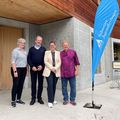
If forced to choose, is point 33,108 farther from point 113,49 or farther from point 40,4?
point 113,49

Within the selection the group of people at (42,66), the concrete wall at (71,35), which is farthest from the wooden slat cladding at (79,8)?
the group of people at (42,66)

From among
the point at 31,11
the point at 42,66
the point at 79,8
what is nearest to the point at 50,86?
the point at 42,66

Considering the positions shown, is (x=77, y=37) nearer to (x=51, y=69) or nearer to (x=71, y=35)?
(x=71, y=35)

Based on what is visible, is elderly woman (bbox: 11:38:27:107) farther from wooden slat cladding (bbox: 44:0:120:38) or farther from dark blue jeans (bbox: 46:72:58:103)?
wooden slat cladding (bbox: 44:0:120:38)

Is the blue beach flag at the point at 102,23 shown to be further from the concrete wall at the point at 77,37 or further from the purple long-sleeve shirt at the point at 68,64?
the concrete wall at the point at 77,37

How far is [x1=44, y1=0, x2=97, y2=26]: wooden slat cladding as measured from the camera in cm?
735

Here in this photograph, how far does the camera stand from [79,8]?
8.98 meters

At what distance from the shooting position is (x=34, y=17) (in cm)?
831

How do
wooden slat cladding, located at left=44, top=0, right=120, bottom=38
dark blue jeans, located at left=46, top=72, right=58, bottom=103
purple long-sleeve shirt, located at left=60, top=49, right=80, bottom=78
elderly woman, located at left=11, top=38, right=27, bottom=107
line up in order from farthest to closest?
wooden slat cladding, located at left=44, top=0, right=120, bottom=38
purple long-sleeve shirt, located at left=60, top=49, right=80, bottom=78
dark blue jeans, located at left=46, top=72, right=58, bottom=103
elderly woman, located at left=11, top=38, right=27, bottom=107

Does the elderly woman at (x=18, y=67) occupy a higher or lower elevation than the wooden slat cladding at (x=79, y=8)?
lower

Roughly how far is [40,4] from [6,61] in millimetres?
2806

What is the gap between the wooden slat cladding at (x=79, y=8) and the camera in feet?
24.1

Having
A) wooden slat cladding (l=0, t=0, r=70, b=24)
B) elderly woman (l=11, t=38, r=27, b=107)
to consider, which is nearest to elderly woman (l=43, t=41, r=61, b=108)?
elderly woman (l=11, t=38, r=27, b=107)

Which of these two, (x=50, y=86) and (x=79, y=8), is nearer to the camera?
(x=50, y=86)
